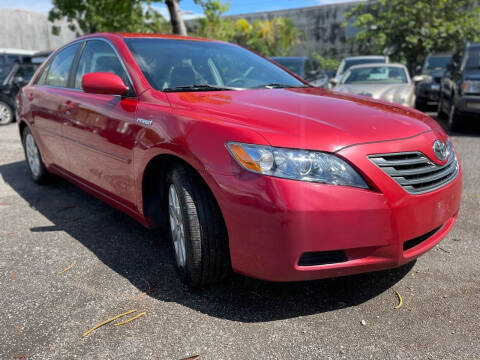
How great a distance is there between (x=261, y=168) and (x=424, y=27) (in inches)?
799

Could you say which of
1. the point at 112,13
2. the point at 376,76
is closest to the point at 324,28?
the point at 112,13

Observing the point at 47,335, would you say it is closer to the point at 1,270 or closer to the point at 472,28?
the point at 1,270

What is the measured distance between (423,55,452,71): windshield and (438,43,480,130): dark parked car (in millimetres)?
5578

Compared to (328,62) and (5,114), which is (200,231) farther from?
(328,62)

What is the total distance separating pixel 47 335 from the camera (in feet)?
7.15

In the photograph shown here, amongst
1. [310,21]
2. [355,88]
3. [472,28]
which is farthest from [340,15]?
[355,88]

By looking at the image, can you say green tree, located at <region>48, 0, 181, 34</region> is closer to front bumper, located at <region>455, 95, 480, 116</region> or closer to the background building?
front bumper, located at <region>455, 95, 480, 116</region>

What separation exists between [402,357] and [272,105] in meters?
1.44

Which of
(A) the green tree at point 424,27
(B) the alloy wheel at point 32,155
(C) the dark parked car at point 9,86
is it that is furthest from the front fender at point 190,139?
Result: (A) the green tree at point 424,27

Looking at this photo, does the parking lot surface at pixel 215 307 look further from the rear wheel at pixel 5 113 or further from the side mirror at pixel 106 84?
the rear wheel at pixel 5 113

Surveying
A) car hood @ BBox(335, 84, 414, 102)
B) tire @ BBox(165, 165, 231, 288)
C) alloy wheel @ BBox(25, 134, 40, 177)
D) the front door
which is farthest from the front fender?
car hood @ BBox(335, 84, 414, 102)

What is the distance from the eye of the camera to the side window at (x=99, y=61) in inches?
126

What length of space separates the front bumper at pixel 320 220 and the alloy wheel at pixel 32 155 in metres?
3.32

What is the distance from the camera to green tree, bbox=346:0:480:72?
19.4 metres
